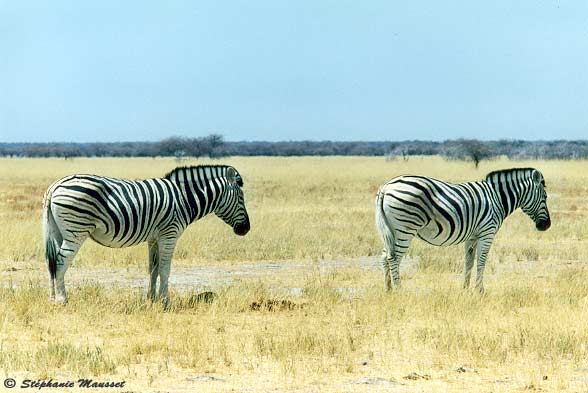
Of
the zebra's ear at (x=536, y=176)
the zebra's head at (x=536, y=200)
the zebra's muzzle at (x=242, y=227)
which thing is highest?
the zebra's ear at (x=536, y=176)

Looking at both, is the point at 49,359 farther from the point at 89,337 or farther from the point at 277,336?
the point at 277,336

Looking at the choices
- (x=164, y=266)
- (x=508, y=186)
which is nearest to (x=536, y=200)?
(x=508, y=186)

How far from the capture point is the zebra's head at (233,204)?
10.7 metres

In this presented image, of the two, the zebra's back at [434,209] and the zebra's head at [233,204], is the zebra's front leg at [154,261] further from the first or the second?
the zebra's back at [434,209]

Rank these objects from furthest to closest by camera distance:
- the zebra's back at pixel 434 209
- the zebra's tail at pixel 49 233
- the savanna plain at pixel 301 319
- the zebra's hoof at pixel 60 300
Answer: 1. the zebra's back at pixel 434 209
2. the zebra's tail at pixel 49 233
3. the zebra's hoof at pixel 60 300
4. the savanna plain at pixel 301 319

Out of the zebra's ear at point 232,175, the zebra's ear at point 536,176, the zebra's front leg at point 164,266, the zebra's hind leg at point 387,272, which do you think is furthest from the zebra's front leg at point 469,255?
the zebra's front leg at point 164,266

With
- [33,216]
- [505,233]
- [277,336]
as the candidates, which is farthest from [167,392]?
[33,216]

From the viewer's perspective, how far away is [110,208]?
980 cm

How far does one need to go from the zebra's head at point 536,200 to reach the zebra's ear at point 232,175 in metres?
3.79

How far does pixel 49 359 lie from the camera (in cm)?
716

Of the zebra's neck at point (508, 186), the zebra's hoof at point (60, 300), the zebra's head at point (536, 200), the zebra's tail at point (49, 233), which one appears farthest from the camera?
the zebra's head at point (536, 200)

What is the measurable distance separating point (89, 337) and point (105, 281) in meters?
3.67

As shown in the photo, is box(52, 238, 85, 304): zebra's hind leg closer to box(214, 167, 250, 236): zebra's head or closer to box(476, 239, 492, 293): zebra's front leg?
box(214, 167, 250, 236): zebra's head

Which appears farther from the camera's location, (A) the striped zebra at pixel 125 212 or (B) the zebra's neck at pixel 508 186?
(B) the zebra's neck at pixel 508 186
